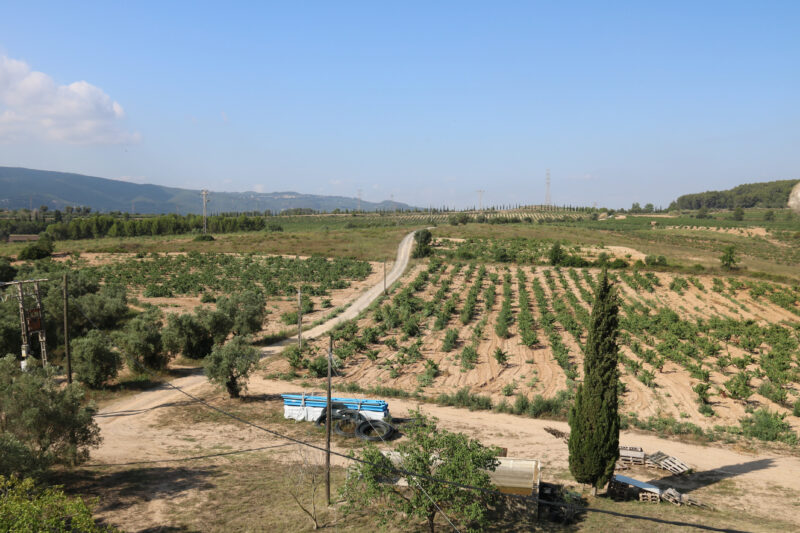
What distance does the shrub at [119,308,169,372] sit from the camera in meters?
26.7

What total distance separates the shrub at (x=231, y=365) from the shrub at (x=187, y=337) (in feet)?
20.0

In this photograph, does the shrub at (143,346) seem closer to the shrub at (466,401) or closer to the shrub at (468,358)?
the shrub at (466,401)

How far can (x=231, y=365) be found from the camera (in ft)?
76.6

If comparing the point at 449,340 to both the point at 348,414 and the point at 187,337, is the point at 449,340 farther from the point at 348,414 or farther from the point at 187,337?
the point at 187,337

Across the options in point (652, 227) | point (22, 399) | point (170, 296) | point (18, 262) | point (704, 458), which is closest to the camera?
point (22, 399)

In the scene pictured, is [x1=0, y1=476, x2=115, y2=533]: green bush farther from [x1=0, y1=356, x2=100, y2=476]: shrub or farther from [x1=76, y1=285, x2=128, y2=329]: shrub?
[x1=76, y1=285, x2=128, y2=329]: shrub

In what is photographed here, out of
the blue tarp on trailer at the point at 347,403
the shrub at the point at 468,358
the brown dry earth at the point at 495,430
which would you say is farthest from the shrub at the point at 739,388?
the blue tarp on trailer at the point at 347,403

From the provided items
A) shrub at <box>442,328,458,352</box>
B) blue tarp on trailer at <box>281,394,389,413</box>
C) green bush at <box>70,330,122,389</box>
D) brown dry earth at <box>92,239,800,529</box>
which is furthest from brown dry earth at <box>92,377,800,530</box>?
shrub at <box>442,328,458,352</box>

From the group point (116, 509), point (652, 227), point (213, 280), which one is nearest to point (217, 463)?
point (116, 509)

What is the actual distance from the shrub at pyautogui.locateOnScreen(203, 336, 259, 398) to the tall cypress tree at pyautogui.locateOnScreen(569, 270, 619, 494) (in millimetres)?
15203

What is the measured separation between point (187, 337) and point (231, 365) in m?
8.30

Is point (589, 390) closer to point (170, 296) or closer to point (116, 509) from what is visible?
point (116, 509)

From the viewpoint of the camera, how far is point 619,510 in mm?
14305

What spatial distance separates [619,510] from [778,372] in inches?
766
